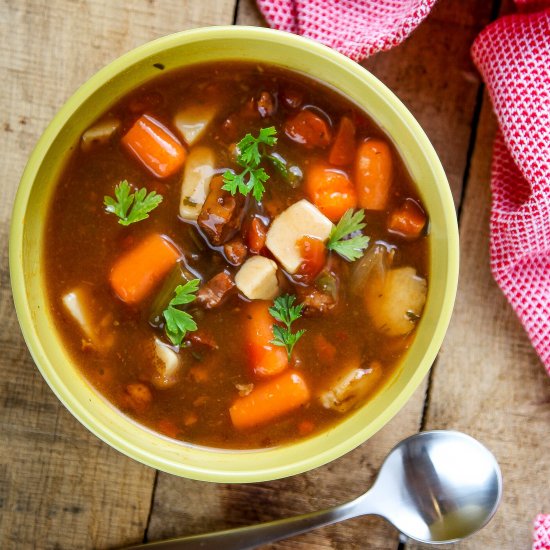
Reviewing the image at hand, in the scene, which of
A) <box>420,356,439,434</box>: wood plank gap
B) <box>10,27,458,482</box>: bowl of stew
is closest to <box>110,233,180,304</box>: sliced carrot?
<box>10,27,458,482</box>: bowl of stew

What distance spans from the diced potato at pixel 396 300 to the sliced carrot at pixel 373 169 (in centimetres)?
23

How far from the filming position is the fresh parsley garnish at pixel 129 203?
2.18 m

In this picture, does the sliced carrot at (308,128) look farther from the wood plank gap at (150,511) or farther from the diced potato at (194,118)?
the wood plank gap at (150,511)

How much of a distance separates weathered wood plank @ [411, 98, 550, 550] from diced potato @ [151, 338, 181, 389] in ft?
2.92

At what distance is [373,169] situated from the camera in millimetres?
2223

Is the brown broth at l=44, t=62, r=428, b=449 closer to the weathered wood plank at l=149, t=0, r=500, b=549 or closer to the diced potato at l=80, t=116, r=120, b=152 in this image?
the diced potato at l=80, t=116, r=120, b=152

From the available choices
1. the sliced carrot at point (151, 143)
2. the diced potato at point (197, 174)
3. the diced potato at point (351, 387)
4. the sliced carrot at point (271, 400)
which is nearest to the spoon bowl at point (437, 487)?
the diced potato at point (351, 387)

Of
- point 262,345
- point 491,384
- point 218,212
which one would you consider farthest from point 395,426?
point 218,212

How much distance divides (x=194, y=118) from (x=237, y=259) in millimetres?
407

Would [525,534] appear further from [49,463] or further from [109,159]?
[109,159]

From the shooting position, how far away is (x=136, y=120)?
2.19 meters

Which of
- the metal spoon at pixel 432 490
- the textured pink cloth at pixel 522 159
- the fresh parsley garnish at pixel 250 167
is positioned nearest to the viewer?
the fresh parsley garnish at pixel 250 167

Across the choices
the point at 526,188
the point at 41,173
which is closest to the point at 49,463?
the point at 41,173

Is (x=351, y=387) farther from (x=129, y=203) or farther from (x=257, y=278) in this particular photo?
(x=129, y=203)
